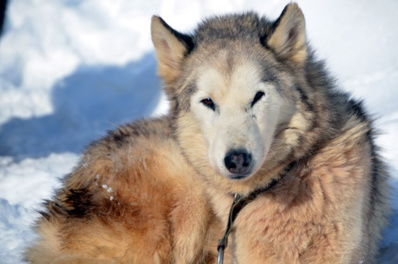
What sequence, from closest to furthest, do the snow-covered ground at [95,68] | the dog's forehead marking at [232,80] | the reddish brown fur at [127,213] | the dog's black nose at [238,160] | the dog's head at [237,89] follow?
the dog's black nose at [238,160], the dog's head at [237,89], the dog's forehead marking at [232,80], the reddish brown fur at [127,213], the snow-covered ground at [95,68]

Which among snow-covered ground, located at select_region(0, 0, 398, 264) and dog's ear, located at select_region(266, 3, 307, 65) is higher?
snow-covered ground, located at select_region(0, 0, 398, 264)

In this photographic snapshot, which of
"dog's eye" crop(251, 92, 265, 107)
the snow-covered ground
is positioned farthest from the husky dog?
the snow-covered ground

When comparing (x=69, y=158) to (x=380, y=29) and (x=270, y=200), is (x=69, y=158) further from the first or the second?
(x=380, y=29)

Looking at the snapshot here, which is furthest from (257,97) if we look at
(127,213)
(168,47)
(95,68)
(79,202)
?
(95,68)

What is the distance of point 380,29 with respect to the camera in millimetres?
7645

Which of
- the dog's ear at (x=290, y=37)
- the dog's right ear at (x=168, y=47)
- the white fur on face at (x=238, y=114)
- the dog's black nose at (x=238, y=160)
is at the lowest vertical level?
the dog's black nose at (x=238, y=160)

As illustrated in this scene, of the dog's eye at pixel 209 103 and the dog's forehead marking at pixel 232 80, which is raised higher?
the dog's forehead marking at pixel 232 80

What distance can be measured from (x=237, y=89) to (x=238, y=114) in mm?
178

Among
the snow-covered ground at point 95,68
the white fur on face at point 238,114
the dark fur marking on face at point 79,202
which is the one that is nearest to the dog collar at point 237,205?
the white fur on face at point 238,114

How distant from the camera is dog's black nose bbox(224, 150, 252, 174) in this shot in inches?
111

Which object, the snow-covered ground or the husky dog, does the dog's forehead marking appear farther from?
the snow-covered ground

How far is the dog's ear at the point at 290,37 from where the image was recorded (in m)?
3.29

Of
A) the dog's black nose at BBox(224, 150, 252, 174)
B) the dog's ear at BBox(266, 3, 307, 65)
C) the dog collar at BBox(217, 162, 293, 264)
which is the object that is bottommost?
the dog collar at BBox(217, 162, 293, 264)

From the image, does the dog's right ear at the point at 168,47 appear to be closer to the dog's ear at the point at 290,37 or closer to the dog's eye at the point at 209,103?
the dog's eye at the point at 209,103
